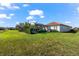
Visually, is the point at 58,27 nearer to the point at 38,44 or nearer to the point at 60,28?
the point at 60,28

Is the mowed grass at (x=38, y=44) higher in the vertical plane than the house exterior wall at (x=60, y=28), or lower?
lower

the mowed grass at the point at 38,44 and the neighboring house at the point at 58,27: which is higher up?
the neighboring house at the point at 58,27

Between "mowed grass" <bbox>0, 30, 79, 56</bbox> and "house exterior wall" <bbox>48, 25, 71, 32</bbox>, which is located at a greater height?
"house exterior wall" <bbox>48, 25, 71, 32</bbox>

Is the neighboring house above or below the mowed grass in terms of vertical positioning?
above

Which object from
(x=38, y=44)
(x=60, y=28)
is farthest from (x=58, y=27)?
(x=38, y=44)

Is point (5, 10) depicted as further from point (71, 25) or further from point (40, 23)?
point (71, 25)
